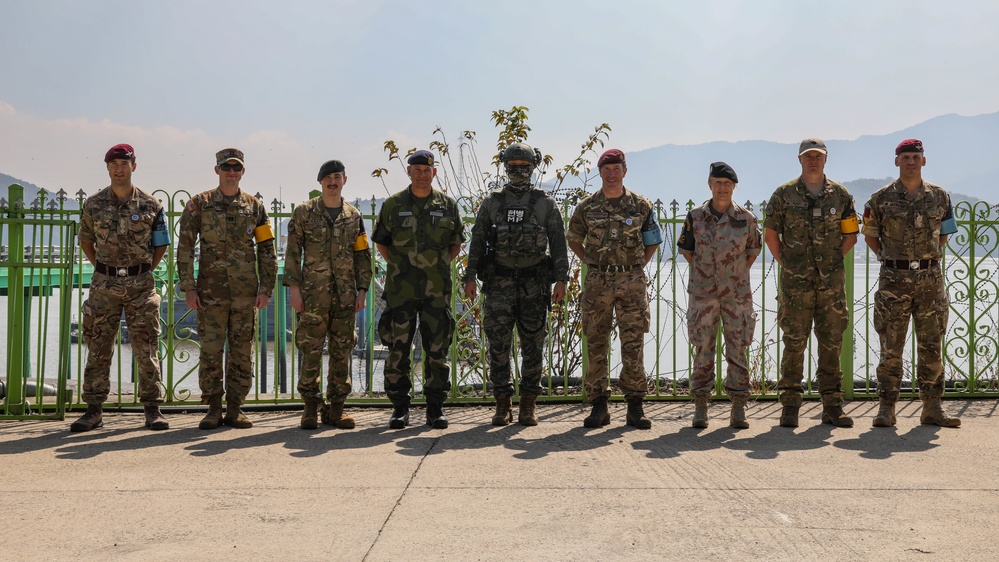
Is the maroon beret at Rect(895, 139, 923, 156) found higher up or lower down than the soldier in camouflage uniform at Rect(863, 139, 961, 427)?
higher up

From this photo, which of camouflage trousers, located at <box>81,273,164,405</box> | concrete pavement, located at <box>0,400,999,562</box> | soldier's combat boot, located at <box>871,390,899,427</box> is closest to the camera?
concrete pavement, located at <box>0,400,999,562</box>

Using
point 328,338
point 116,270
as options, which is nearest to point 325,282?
point 328,338

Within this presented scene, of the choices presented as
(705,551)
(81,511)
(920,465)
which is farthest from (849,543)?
(81,511)

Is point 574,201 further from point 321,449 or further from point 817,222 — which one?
point 321,449

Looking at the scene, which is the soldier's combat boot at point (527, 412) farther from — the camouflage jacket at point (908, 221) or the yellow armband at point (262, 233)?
the camouflage jacket at point (908, 221)

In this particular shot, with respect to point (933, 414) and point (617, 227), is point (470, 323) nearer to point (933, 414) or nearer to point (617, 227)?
point (617, 227)

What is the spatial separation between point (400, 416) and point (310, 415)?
2.04 ft

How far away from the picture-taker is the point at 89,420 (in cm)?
606

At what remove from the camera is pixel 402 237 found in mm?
6012

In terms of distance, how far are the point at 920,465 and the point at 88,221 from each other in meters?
5.50

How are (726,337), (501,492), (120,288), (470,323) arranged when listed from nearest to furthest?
(501,492), (120,288), (726,337), (470,323)

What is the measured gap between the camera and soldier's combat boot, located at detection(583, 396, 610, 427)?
6027 millimetres

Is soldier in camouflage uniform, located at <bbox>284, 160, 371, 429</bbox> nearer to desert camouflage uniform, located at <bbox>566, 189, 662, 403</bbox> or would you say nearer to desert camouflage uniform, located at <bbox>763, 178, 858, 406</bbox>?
desert camouflage uniform, located at <bbox>566, 189, 662, 403</bbox>

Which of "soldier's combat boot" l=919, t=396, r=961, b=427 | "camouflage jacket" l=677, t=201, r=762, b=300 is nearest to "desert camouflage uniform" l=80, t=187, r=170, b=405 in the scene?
"camouflage jacket" l=677, t=201, r=762, b=300
